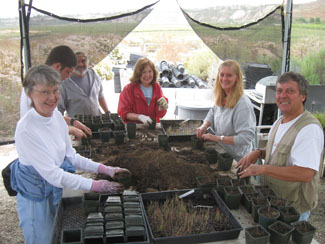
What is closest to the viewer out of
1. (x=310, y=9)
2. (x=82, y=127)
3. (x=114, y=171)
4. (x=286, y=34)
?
(x=114, y=171)

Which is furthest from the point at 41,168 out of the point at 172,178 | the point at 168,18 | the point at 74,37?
the point at 168,18

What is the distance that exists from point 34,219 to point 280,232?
1533mm

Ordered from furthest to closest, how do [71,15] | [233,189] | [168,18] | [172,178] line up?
[168,18]
[71,15]
[172,178]
[233,189]

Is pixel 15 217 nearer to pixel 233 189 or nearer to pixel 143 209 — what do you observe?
pixel 143 209

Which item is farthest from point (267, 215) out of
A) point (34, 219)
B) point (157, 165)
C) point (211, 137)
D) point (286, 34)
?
point (286, 34)

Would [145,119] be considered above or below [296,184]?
above

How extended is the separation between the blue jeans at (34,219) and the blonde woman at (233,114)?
152 cm

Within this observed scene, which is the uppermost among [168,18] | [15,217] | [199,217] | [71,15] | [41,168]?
[168,18]

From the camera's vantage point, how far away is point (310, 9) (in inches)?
179

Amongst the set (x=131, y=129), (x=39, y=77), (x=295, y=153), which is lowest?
(x=131, y=129)

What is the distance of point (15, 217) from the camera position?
333cm

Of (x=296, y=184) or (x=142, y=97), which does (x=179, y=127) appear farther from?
(x=296, y=184)

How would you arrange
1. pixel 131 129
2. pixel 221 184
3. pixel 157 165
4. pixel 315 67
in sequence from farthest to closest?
pixel 315 67, pixel 131 129, pixel 157 165, pixel 221 184

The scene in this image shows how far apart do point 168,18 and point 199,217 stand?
44.9 feet
